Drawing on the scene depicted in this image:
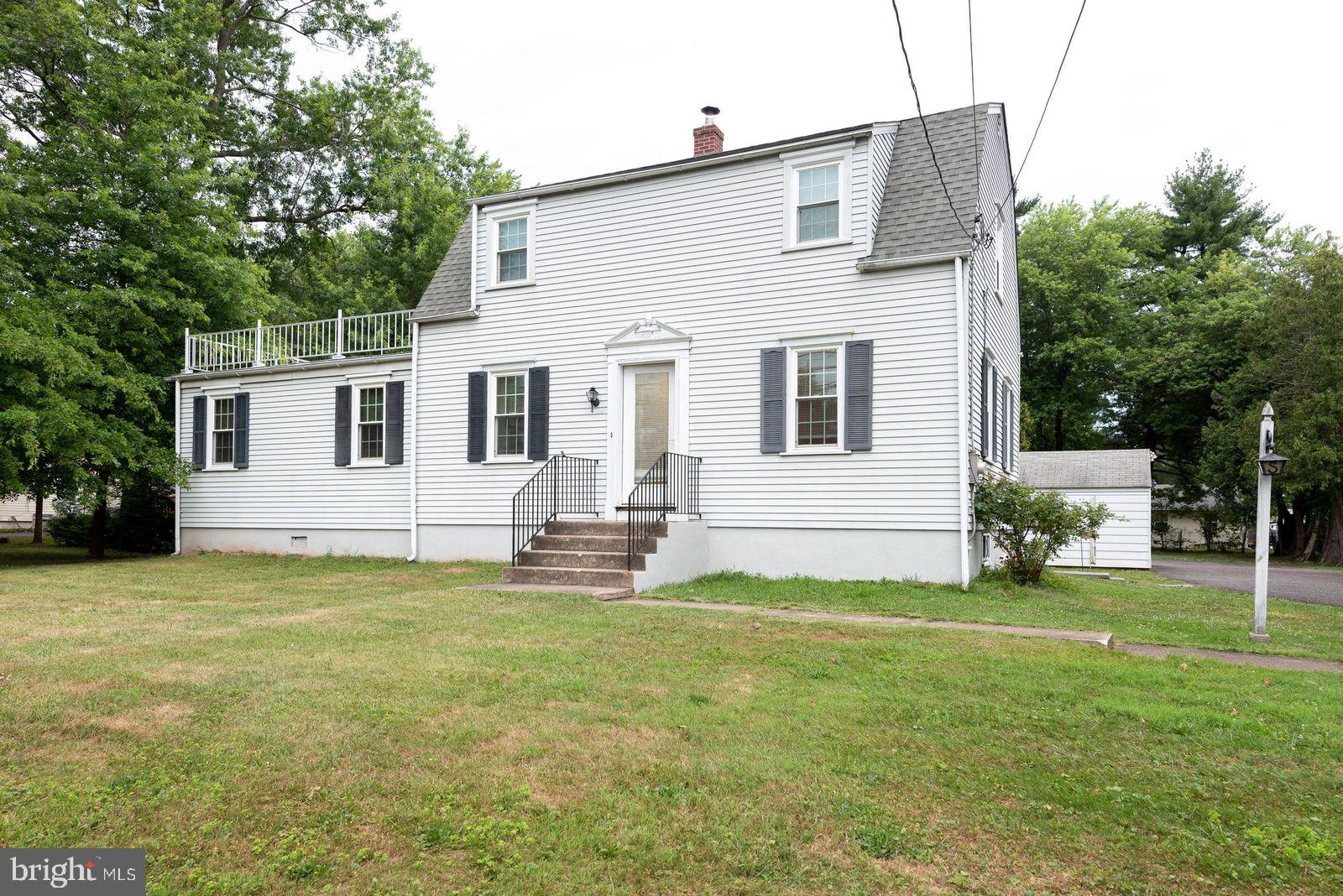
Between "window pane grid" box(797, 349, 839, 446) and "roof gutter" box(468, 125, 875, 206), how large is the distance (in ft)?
9.63

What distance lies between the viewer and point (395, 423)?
570 inches

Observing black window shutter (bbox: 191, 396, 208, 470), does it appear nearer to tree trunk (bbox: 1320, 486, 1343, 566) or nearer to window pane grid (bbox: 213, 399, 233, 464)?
window pane grid (bbox: 213, 399, 233, 464)

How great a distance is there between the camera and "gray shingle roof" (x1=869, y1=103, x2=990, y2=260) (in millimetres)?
10688

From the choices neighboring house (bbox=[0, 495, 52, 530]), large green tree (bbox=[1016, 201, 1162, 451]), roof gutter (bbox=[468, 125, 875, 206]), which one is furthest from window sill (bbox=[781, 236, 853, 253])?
neighboring house (bbox=[0, 495, 52, 530])

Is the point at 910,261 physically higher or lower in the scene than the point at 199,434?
higher

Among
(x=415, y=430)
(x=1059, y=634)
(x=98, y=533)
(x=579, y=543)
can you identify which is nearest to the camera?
(x=1059, y=634)

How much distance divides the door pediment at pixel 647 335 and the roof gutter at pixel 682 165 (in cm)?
224

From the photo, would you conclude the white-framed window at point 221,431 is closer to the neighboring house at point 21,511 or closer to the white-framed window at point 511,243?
the white-framed window at point 511,243

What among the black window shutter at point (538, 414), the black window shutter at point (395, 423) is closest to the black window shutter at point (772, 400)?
the black window shutter at point (538, 414)

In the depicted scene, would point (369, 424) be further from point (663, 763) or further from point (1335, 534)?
point (1335, 534)

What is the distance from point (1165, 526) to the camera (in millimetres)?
31547

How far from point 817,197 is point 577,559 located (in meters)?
6.08

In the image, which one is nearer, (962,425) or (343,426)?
(962,425)

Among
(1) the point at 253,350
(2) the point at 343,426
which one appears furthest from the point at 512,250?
(1) the point at 253,350
